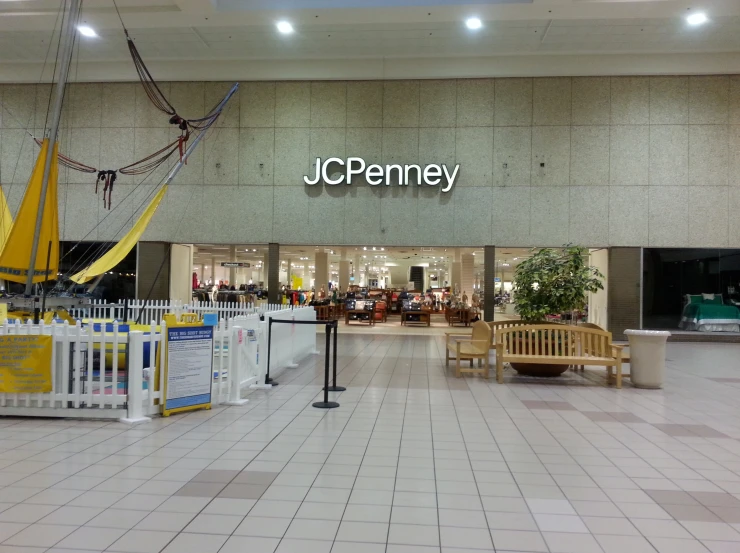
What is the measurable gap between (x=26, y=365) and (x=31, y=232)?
10.2 feet

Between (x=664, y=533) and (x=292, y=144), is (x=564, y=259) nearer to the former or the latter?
(x=664, y=533)

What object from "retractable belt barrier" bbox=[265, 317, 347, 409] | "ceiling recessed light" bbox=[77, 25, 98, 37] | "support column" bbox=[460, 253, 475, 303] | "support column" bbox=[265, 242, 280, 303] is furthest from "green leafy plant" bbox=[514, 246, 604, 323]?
"support column" bbox=[460, 253, 475, 303]

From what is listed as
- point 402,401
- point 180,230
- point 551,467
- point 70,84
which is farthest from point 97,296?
point 551,467

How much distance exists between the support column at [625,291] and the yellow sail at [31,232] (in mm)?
15465

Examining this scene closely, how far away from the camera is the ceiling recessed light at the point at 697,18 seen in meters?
14.2

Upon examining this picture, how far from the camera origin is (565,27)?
1555 cm

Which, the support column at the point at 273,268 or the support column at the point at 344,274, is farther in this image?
the support column at the point at 344,274

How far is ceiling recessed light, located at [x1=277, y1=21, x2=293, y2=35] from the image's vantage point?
15.4 meters

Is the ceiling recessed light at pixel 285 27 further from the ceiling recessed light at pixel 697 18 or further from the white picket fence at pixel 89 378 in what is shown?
the white picket fence at pixel 89 378

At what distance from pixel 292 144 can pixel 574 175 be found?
30.0 ft

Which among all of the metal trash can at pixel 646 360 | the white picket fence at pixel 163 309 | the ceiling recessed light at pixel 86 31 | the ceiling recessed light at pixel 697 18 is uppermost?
the ceiling recessed light at pixel 86 31

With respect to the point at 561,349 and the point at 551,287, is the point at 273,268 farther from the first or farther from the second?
the point at 561,349

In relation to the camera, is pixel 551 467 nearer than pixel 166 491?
No

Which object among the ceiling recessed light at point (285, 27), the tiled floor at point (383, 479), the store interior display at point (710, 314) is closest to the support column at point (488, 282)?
the store interior display at point (710, 314)
